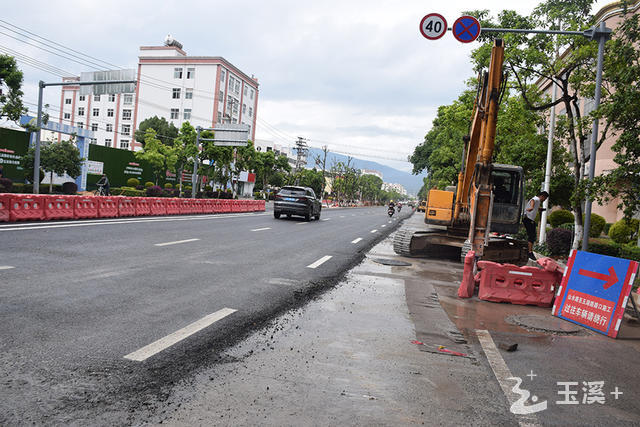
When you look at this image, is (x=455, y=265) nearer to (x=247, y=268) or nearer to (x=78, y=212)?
(x=247, y=268)

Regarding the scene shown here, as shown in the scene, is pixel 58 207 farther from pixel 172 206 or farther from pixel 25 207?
pixel 172 206

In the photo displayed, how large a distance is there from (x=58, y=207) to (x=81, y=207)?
1.05 m

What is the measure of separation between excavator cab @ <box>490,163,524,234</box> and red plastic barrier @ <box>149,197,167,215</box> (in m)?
15.5

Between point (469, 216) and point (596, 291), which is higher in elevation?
point (469, 216)

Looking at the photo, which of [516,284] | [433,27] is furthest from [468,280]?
[433,27]

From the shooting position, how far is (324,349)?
4.57m

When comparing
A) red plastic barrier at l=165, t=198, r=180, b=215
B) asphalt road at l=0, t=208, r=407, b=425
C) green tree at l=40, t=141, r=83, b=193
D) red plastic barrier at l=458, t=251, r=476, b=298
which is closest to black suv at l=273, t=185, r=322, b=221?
red plastic barrier at l=165, t=198, r=180, b=215

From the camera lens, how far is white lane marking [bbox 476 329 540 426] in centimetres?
333

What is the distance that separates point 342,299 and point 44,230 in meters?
9.29

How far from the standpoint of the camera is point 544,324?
6516 millimetres

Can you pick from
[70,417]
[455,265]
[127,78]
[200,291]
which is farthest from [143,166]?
[70,417]

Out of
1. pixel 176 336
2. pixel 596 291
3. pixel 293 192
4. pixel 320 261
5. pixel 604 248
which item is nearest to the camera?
pixel 176 336

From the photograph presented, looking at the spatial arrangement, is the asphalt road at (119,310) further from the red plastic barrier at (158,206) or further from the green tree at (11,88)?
the green tree at (11,88)

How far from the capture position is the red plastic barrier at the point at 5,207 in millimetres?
14060
